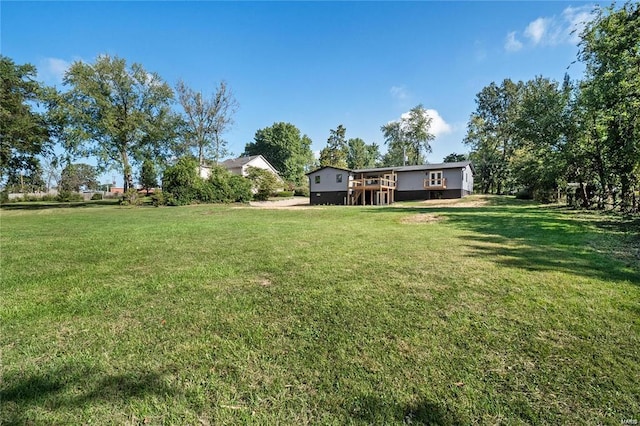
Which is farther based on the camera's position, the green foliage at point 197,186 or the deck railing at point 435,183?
the deck railing at point 435,183

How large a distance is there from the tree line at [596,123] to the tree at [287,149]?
134 ft

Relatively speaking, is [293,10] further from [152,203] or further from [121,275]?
[152,203]

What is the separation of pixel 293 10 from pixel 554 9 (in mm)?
11143

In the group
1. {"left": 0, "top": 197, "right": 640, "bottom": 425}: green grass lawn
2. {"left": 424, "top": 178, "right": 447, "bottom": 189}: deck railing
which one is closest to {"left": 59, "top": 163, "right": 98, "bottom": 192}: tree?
{"left": 424, "top": 178, "right": 447, "bottom": 189}: deck railing

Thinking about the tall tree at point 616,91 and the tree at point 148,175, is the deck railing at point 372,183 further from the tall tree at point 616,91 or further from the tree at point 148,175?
the tree at point 148,175

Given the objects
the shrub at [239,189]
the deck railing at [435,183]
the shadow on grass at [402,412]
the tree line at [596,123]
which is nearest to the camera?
the shadow on grass at [402,412]

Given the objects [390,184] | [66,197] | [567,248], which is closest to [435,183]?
[390,184]

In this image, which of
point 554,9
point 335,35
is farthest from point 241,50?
point 554,9

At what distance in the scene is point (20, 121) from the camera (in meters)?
22.8

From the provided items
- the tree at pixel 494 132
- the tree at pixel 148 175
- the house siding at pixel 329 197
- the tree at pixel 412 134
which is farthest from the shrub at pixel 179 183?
the tree at pixel 494 132

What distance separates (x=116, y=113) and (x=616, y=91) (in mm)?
36005

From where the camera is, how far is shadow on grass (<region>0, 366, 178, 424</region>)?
1830 millimetres

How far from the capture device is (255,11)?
A: 12.1m

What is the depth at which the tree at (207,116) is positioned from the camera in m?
31.0
